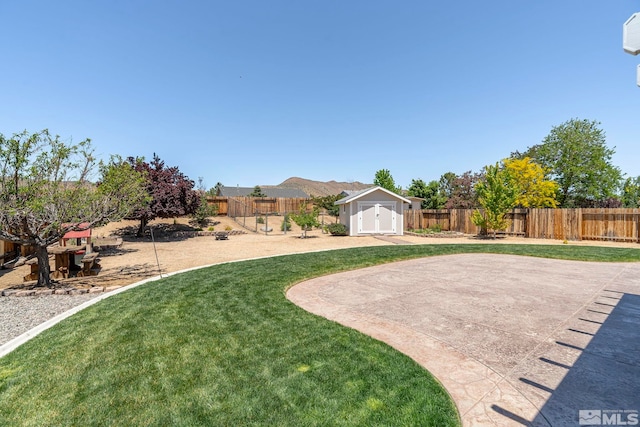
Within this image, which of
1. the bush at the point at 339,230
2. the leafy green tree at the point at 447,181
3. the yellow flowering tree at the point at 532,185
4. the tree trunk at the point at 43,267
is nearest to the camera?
the tree trunk at the point at 43,267

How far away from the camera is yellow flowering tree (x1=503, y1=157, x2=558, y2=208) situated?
26.5 meters

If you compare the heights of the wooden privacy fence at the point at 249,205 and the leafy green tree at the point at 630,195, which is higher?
Answer: the leafy green tree at the point at 630,195

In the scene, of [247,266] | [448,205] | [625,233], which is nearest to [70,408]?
[247,266]

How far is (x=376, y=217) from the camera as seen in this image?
20.9 m

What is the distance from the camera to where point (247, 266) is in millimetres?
9539

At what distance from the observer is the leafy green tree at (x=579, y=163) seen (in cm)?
2805

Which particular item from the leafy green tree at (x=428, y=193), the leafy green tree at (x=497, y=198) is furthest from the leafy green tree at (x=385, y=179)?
the leafy green tree at (x=497, y=198)

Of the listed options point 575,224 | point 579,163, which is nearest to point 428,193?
point 579,163

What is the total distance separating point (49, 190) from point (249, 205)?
26.6 m

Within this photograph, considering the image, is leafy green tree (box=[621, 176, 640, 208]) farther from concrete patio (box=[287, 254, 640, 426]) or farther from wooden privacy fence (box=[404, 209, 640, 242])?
concrete patio (box=[287, 254, 640, 426])

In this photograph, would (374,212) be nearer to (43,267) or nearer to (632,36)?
(43,267)

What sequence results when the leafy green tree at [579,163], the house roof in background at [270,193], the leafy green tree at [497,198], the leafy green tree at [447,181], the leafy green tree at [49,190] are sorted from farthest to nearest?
the house roof in background at [270,193]
the leafy green tree at [447,181]
the leafy green tree at [579,163]
the leafy green tree at [497,198]
the leafy green tree at [49,190]

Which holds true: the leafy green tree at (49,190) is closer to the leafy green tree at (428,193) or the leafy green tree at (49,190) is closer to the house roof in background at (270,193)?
the leafy green tree at (428,193)

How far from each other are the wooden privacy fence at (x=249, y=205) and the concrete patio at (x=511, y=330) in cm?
2360
